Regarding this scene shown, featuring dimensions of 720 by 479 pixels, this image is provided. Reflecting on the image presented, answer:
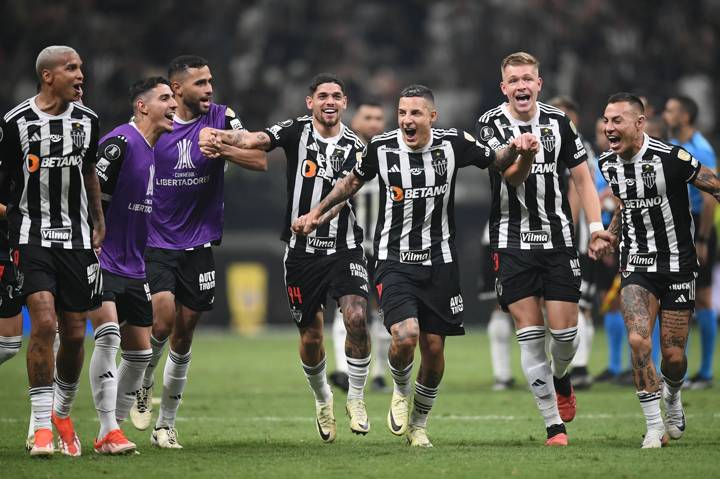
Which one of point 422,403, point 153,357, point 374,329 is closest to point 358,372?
point 422,403

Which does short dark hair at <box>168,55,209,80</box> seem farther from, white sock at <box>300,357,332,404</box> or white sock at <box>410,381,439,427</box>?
white sock at <box>410,381,439,427</box>

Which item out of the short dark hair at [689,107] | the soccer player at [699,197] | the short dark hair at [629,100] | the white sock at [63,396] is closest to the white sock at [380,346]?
the soccer player at [699,197]

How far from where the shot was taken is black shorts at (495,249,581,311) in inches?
333

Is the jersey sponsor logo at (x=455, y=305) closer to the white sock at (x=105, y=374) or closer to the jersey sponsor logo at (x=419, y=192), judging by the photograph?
the jersey sponsor logo at (x=419, y=192)

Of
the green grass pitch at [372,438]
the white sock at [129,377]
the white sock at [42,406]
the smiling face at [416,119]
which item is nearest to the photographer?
the green grass pitch at [372,438]

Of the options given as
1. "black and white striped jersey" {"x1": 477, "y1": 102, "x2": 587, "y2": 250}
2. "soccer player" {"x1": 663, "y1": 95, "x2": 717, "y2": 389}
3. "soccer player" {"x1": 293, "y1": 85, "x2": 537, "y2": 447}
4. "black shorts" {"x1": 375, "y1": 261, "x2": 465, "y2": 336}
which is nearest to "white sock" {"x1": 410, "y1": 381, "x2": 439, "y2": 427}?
"soccer player" {"x1": 293, "y1": 85, "x2": 537, "y2": 447}

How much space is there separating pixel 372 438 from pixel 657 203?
275cm

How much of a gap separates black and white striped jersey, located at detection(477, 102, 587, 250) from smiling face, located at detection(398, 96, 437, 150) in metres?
0.55

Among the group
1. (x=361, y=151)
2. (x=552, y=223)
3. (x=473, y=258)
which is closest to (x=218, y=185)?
(x=361, y=151)

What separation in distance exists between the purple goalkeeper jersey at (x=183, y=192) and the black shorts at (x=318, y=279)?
2.33ft

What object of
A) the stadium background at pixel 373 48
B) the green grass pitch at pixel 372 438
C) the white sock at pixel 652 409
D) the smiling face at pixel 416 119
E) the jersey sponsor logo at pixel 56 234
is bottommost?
the green grass pitch at pixel 372 438

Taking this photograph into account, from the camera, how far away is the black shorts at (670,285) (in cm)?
834

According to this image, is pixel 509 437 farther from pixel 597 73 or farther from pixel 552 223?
pixel 597 73

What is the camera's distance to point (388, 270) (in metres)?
8.40
